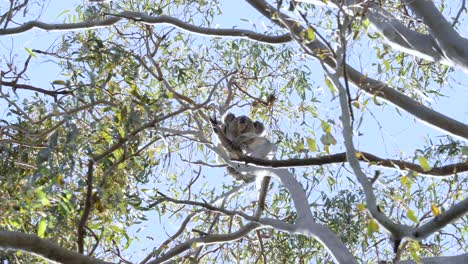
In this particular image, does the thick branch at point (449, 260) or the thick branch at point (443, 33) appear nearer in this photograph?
the thick branch at point (449, 260)

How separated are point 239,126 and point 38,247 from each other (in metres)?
3.34

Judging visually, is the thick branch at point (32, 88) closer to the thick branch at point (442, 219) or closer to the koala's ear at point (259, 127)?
the koala's ear at point (259, 127)

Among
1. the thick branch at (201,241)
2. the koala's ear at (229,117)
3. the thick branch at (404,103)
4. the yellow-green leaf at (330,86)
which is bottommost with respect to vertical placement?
the thick branch at (201,241)

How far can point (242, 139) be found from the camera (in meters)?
6.05

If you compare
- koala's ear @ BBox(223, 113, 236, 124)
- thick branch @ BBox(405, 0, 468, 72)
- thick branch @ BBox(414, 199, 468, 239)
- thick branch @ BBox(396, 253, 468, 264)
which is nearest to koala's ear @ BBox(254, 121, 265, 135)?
koala's ear @ BBox(223, 113, 236, 124)

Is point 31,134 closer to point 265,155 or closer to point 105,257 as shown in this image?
point 105,257

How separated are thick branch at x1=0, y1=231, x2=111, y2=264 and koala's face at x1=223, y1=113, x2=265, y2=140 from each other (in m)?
2.83

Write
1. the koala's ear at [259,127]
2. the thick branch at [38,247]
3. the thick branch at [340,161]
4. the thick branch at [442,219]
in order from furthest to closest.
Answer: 1. the koala's ear at [259,127]
2. the thick branch at [340,161]
3. the thick branch at [38,247]
4. the thick branch at [442,219]

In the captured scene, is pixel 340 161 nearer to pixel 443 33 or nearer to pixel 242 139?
pixel 443 33

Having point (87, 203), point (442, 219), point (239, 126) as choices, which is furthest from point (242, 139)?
point (442, 219)

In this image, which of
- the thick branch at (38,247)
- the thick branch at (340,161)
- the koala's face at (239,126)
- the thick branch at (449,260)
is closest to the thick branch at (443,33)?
the thick branch at (340,161)

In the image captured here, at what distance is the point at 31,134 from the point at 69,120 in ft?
2.44

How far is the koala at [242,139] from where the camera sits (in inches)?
214

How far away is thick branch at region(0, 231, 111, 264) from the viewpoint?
11.9 feet
